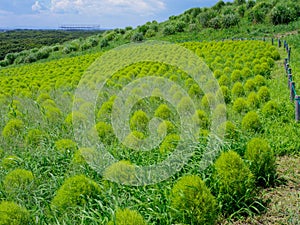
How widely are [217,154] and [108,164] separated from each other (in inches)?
56.4

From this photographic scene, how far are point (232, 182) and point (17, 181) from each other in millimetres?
2519

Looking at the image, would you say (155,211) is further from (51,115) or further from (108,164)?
(51,115)

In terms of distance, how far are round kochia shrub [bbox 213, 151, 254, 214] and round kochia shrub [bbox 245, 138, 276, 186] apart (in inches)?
17.5

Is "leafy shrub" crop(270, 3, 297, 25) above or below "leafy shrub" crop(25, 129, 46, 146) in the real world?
above

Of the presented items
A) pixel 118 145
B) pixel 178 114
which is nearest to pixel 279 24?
pixel 178 114

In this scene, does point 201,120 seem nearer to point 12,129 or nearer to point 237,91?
point 237,91

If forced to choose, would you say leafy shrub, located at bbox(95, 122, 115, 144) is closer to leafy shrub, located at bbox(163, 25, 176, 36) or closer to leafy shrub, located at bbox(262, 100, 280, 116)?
leafy shrub, located at bbox(262, 100, 280, 116)

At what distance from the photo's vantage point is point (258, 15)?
3111cm

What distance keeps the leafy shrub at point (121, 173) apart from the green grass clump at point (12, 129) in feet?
10.5

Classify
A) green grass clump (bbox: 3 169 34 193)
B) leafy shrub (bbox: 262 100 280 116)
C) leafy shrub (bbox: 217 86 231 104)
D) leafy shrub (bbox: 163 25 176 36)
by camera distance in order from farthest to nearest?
leafy shrub (bbox: 163 25 176 36), leafy shrub (bbox: 217 86 231 104), leafy shrub (bbox: 262 100 280 116), green grass clump (bbox: 3 169 34 193)

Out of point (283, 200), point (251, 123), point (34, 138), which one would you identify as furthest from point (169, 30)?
point (283, 200)

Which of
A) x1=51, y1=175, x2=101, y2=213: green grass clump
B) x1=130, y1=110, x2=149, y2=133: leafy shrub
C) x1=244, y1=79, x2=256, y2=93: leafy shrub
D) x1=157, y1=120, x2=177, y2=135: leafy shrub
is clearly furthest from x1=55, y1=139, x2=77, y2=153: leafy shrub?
x1=244, y1=79, x2=256, y2=93: leafy shrub

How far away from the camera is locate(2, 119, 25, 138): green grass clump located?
689 centimetres

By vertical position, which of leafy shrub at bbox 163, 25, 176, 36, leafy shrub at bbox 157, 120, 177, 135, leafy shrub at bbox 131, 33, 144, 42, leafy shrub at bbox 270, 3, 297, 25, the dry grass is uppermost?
leafy shrub at bbox 270, 3, 297, 25
